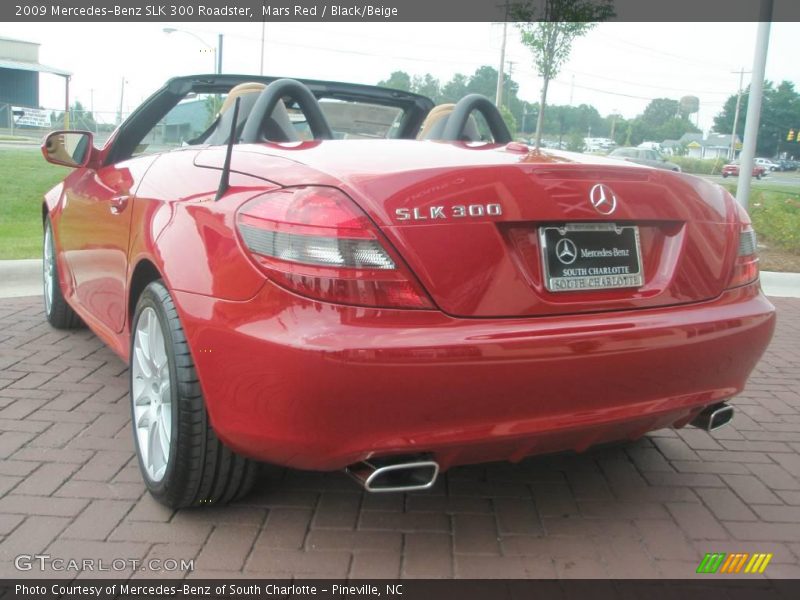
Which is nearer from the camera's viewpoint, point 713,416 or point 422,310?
point 422,310

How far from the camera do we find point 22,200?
37.9ft

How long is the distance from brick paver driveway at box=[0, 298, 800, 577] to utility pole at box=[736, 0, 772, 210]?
6.02 metres

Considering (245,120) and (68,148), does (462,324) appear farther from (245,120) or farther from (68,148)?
(68,148)

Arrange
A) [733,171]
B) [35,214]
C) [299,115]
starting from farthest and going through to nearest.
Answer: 1. [733,171]
2. [35,214]
3. [299,115]

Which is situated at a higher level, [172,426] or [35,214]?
[172,426]

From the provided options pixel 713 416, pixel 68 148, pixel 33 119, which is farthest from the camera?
pixel 33 119

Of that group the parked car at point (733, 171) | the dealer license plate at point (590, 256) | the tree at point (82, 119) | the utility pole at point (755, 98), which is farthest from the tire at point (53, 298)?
the parked car at point (733, 171)

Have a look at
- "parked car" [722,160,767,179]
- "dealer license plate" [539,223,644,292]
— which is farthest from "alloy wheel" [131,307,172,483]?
"parked car" [722,160,767,179]

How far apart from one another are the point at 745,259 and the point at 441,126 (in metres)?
1.43

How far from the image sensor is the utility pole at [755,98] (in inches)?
333

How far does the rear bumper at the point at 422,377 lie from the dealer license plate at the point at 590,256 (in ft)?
0.35

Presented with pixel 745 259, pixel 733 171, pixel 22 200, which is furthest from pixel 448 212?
pixel 733 171

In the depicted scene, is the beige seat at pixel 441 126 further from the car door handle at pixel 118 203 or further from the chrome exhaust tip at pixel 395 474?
the chrome exhaust tip at pixel 395 474

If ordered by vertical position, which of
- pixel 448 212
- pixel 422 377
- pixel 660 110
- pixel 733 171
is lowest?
pixel 422 377
